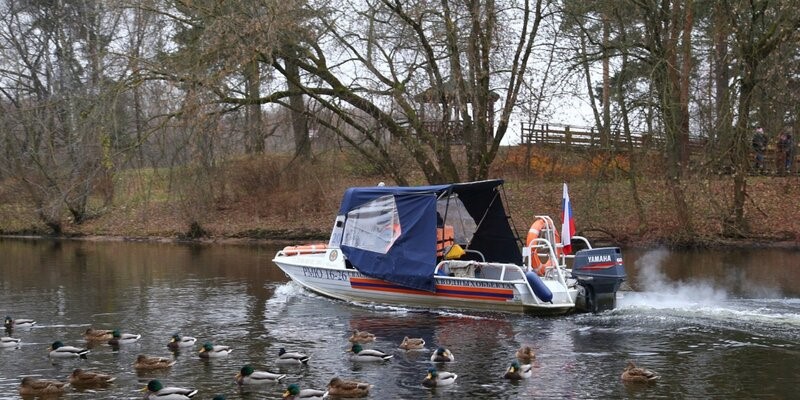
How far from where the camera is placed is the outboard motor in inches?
834

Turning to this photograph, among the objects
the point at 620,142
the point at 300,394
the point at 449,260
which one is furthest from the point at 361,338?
the point at 620,142

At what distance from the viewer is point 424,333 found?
20.3 m

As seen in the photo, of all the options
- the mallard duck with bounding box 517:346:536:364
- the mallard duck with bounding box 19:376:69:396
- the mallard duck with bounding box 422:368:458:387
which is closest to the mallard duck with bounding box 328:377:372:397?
the mallard duck with bounding box 422:368:458:387

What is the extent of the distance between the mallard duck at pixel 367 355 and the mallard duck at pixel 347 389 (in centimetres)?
234

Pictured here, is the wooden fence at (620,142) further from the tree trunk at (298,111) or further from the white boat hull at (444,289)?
the white boat hull at (444,289)

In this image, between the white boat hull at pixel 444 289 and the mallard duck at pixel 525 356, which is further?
the white boat hull at pixel 444 289

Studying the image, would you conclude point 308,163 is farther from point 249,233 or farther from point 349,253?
point 349,253

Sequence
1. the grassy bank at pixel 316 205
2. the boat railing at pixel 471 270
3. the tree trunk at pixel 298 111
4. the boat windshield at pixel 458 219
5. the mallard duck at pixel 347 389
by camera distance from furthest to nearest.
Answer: the grassy bank at pixel 316 205, the tree trunk at pixel 298 111, the boat windshield at pixel 458 219, the boat railing at pixel 471 270, the mallard duck at pixel 347 389

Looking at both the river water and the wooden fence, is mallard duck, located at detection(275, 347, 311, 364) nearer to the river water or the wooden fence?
the river water

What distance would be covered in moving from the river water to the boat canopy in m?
1.16

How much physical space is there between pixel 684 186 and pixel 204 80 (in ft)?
59.4

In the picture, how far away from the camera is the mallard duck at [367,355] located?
17438 mm

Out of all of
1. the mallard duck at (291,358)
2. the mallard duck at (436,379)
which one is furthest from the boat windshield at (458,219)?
the mallard duck at (436,379)

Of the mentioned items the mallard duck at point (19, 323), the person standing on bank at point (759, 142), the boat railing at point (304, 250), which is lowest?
the mallard duck at point (19, 323)
